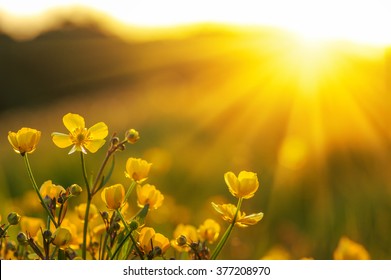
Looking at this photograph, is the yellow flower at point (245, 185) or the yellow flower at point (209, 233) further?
the yellow flower at point (209, 233)

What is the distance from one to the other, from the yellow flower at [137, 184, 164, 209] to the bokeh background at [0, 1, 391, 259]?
21.9 inches

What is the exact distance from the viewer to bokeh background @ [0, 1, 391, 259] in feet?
6.23

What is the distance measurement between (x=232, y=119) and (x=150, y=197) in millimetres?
1570

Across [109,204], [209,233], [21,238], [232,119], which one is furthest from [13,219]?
[232,119]

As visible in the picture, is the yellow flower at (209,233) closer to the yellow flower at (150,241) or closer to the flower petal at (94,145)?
the yellow flower at (150,241)

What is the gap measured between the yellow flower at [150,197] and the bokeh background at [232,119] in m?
0.56

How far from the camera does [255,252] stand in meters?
1.66

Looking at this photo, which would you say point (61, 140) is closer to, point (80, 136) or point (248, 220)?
point (80, 136)

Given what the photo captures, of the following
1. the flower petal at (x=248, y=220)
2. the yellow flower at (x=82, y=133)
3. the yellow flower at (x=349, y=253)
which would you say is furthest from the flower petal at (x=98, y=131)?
the yellow flower at (x=349, y=253)

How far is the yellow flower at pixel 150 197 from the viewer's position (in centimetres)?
97

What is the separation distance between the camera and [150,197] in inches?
38.3
